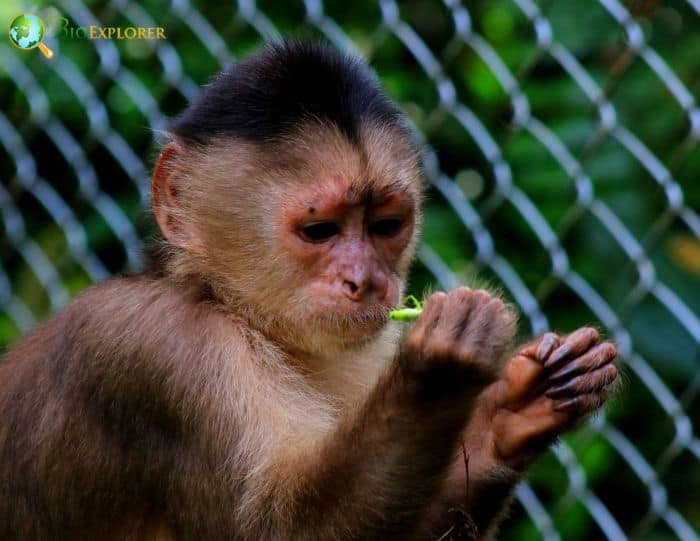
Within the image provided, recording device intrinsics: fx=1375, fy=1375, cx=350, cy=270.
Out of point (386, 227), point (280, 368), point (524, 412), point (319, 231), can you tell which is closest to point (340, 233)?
point (319, 231)

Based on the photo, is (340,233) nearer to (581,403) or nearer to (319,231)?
(319,231)

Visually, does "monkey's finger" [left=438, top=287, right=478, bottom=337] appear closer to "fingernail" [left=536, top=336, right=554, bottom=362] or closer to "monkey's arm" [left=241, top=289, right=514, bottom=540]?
"monkey's arm" [left=241, top=289, right=514, bottom=540]

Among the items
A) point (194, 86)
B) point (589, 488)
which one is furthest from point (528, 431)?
point (194, 86)

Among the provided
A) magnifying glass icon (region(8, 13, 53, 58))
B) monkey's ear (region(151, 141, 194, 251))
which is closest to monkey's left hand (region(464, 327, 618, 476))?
monkey's ear (region(151, 141, 194, 251))

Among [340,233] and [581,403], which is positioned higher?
[340,233]

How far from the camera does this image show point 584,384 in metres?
3.22

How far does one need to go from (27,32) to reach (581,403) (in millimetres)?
3392

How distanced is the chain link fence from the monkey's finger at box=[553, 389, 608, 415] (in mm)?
1204

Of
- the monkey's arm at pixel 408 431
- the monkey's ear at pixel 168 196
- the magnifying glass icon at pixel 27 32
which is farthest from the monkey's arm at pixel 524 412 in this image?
the magnifying glass icon at pixel 27 32

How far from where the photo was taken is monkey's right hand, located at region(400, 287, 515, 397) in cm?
287

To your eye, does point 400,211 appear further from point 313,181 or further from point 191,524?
point 191,524

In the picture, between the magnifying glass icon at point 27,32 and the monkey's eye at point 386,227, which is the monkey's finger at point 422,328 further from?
the magnifying glass icon at point 27,32

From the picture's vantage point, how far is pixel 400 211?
3533mm

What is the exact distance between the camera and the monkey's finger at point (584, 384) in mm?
3219
